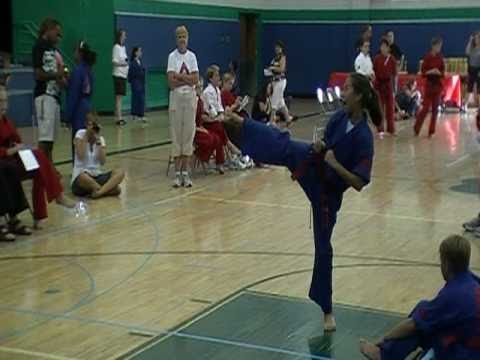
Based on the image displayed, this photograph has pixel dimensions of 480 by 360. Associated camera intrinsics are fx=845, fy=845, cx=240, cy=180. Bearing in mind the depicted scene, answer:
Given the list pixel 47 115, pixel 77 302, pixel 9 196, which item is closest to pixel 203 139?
pixel 47 115

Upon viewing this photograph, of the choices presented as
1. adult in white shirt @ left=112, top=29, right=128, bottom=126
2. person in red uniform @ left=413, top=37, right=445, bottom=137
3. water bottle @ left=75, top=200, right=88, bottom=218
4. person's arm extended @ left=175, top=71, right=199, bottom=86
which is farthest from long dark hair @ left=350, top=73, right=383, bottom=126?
adult in white shirt @ left=112, top=29, right=128, bottom=126

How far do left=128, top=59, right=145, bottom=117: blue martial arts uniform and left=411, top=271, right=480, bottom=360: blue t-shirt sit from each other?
567 inches

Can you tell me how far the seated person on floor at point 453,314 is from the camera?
3.69 m

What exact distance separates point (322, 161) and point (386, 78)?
11.1 meters

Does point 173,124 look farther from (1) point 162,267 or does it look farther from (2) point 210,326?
(2) point 210,326

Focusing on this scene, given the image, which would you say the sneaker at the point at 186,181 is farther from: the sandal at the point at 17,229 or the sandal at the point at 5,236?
the sandal at the point at 5,236

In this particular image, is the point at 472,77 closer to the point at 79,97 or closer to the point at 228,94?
the point at 228,94

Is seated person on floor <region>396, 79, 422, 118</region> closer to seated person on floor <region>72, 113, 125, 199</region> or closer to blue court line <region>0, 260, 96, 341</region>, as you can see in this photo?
seated person on floor <region>72, 113, 125, 199</region>

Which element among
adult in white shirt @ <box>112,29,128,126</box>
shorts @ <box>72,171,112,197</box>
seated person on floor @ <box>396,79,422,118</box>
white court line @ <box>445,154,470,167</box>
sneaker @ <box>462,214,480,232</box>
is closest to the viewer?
sneaker @ <box>462,214,480,232</box>

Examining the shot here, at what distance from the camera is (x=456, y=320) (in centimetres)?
369

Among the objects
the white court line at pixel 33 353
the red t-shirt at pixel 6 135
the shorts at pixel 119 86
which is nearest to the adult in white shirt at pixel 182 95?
the red t-shirt at pixel 6 135

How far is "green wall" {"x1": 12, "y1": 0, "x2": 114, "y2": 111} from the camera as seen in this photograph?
18562 mm

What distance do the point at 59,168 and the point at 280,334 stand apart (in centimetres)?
690

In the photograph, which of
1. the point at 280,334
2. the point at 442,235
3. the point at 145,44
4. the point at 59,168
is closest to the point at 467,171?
the point at 442,235
